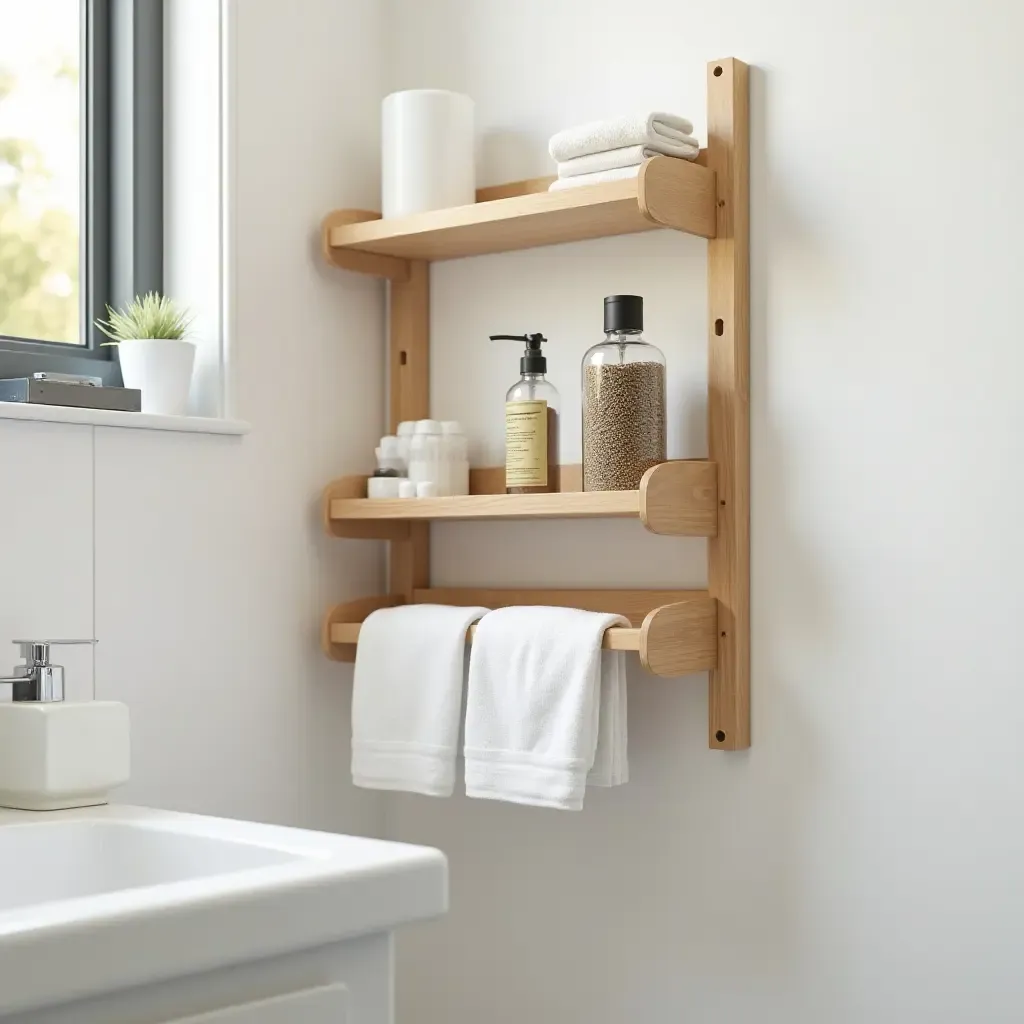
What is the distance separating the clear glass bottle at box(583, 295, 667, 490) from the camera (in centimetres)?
147

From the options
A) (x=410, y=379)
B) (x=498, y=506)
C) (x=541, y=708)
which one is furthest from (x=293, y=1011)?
(x=410, y=379)

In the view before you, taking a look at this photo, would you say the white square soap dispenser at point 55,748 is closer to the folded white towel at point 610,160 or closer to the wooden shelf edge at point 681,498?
the wooden shelf edge at point 681,498

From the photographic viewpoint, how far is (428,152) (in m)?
1.66

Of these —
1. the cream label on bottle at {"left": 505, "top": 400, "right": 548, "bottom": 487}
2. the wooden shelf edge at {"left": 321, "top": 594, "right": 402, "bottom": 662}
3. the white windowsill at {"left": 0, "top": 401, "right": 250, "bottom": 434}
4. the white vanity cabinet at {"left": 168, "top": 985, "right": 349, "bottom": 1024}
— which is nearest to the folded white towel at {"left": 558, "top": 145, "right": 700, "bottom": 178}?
the cream label on bottle at {"left": 505, "top": 400, "right": 548, "bottom": 487}

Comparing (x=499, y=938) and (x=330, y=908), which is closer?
(x=330, y=908)

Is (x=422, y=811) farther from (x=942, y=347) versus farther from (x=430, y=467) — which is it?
(x=942, y=347)

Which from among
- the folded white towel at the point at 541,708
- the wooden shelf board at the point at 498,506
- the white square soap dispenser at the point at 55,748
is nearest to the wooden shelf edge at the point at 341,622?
the wooden shelf board at the point at 498,506

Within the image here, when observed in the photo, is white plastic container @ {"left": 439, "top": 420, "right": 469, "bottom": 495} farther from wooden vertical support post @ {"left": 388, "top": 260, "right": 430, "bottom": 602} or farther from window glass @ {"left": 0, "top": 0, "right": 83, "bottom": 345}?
window glass @ {"left": 0, "top": 0, "right": 83, "bottom": 345}

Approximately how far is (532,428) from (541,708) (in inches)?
12.2

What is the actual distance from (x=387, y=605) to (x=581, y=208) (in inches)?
22.3

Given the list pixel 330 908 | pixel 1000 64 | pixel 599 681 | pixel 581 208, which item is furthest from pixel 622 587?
pixel 330 908

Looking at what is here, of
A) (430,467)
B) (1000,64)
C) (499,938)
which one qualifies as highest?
(1000,64)

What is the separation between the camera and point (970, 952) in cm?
136

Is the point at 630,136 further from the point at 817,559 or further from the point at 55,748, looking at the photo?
the point at 55,748
